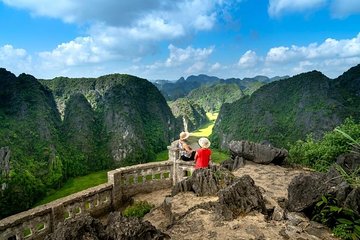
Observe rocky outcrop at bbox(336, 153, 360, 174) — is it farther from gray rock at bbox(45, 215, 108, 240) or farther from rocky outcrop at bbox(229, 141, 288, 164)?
gray rock at bbox(45, 215, 108, 240)

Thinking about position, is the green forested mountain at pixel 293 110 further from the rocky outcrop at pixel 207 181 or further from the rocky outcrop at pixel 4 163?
the rocky outcrop at pixel 207 181

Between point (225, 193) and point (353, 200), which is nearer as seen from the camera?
point (353, 200)

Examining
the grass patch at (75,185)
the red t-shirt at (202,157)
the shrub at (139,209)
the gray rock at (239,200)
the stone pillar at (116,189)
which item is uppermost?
the red t-shirt at (202,157)

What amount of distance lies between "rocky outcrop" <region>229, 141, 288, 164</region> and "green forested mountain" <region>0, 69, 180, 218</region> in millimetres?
48022

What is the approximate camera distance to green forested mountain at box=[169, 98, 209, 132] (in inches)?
6186

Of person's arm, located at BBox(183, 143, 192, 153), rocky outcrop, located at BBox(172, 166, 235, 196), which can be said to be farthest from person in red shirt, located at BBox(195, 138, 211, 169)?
person's arm, located at BBox(183, 143, 192, 153)

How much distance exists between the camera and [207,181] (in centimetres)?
1281

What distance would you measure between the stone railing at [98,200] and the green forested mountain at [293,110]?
7287cm

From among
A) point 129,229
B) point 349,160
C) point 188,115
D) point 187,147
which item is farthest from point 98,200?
point 188,115

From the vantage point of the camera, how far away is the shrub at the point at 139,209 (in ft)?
48.8

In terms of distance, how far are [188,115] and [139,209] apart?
5962 inches

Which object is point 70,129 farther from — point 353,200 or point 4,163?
point 353,200

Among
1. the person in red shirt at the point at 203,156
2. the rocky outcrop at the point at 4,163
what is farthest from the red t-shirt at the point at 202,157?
the rocky outcrop at the point at 4,163

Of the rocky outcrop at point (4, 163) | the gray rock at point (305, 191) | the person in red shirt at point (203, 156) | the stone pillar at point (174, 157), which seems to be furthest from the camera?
the rocky outcrop at point (4, 163)
